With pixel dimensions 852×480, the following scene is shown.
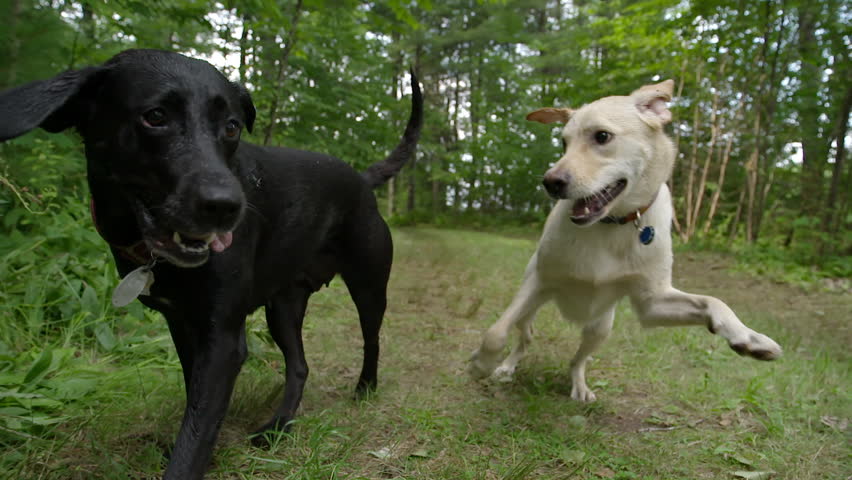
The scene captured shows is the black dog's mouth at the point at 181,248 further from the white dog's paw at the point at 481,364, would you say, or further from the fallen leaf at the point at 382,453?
the white dog's paw at the point at 481,364

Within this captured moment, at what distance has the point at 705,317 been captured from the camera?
2.30 meters

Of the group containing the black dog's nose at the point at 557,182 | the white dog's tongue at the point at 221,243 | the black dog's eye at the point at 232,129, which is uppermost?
the black dog's eye at the point at 232,129

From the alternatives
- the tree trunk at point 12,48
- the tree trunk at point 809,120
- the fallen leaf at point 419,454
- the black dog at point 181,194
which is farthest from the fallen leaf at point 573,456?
the tree trunk at point 809,120

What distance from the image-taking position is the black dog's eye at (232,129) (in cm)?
167

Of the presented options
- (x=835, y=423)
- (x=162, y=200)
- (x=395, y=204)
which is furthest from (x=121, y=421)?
(x=395, y=204)

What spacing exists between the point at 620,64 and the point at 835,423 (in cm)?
915

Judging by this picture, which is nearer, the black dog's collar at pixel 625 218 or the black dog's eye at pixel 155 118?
the black dog's eye at pixel 155 118

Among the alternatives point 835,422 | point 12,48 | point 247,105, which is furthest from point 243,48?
point 835,422

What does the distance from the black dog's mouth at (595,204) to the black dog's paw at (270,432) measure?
1574mm

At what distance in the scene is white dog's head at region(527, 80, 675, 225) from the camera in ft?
8.04

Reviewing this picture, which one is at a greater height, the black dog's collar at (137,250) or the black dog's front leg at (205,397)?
the black dog's collar at (137,250)

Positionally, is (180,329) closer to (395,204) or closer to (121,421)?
(121,421)

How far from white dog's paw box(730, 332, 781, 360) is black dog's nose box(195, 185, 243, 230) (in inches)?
75.0

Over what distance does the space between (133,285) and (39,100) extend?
565 mm
